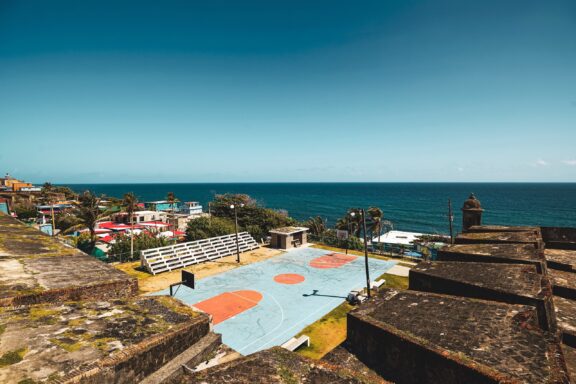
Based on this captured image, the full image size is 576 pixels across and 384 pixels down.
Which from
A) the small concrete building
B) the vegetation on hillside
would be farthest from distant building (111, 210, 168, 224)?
the small concrete building

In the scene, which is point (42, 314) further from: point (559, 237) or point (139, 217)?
point (139, 217)

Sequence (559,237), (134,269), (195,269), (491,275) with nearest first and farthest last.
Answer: (491,275)
(559,237)
(134,269)
(195,269)

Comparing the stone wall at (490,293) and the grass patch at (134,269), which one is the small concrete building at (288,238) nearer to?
the grass patch at (134,269)

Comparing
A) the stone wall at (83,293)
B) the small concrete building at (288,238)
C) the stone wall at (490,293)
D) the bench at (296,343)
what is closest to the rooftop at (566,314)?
the stone wall at (490,293)

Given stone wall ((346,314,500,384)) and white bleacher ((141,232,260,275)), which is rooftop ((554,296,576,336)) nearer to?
stone wall ((346,314,500,384))

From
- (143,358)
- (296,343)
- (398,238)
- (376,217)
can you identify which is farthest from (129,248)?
(398,238)

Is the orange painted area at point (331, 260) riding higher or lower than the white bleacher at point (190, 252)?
lower

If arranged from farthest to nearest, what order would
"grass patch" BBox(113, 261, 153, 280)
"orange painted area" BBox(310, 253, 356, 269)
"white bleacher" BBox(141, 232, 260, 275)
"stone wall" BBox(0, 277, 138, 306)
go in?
1. "orange painted area" BBox(310, 253, 356, 269)
2. "white bleacher" BBox(141, 232, 260, 275)
3. "grass patch" BBox(113, 261, 153, 280)
4. "stone wall" BBox(0, 277, 138, 306)
